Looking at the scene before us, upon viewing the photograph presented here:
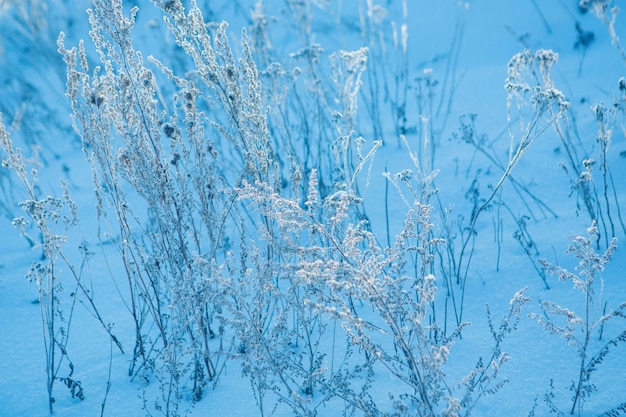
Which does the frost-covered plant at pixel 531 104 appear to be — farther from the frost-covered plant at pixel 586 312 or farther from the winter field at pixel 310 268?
the frost-covered plant at pixel 586 312

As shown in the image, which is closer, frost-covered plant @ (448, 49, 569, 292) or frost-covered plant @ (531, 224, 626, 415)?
frost-covered plant @ (531, 224, 626, 415)

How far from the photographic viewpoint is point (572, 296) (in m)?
2.24

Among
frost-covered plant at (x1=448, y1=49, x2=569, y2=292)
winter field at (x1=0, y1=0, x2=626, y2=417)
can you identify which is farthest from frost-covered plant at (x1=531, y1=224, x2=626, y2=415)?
frost-covered plant at (x1=448, y1=49, x2=569, y2=292)

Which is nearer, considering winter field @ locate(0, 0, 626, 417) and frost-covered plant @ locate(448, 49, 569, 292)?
winter field @ locate(0, 0, 626, 417)

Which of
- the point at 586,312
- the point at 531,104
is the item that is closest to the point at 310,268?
the point at 586,312

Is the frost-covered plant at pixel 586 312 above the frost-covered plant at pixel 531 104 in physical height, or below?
below

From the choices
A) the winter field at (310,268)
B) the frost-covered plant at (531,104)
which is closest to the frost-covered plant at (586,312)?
the winter field at (310,268)

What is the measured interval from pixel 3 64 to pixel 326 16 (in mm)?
4401

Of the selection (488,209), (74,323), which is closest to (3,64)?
(74,323)

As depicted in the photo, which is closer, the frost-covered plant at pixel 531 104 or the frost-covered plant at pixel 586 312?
the frost-covered plant at pixel 586 312

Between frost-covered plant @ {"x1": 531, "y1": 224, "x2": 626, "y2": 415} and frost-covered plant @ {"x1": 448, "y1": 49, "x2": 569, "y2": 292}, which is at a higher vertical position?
frost-covered plant @ {"x1": 448, "y1": 49, "x2": 569, "y2": 292}

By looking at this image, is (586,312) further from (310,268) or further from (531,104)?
(531,104)

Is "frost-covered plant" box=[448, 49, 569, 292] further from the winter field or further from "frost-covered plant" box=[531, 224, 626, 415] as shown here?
"frost-covered plant" box=[531, 224, 626, 415]

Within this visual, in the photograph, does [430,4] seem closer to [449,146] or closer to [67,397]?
[449,146]
